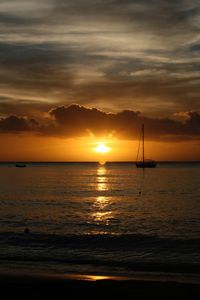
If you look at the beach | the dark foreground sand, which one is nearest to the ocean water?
the beach

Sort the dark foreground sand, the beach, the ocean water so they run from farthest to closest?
the ocean water < the beach < the dark foreground sand

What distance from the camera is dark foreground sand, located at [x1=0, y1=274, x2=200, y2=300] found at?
46.9 feet

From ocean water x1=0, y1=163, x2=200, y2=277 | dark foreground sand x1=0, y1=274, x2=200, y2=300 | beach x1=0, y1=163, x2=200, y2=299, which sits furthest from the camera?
ocean water x1=0, y1=163, x2=200, y2=277

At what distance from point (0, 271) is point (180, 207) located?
32559 millimetres

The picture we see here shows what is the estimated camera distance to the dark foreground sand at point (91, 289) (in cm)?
1429

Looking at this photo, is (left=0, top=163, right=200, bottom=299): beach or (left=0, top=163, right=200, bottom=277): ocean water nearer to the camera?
(left=0, top=163, right=200, bottom=299): beach

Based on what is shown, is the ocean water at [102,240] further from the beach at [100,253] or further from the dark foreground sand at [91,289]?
the dark foreground sand at [91,289]

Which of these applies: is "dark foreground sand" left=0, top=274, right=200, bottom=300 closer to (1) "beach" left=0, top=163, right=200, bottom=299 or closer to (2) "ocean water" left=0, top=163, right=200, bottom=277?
(1) "beach" left=0, top=163, right=200, bottom=299

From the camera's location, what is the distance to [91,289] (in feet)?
49.2

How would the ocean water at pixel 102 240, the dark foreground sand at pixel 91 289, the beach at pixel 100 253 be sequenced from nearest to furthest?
the dark foreground sand at pixel 91 289 < the beach at pixel 100 253 < the ocean water at pixel 102 240

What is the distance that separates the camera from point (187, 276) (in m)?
18.7

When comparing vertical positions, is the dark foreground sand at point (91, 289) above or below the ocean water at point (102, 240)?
above

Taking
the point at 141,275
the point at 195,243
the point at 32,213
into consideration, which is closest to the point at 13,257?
the point at 141,275

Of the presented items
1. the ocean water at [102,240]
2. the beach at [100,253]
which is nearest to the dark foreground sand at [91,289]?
the beach at [100,253]
